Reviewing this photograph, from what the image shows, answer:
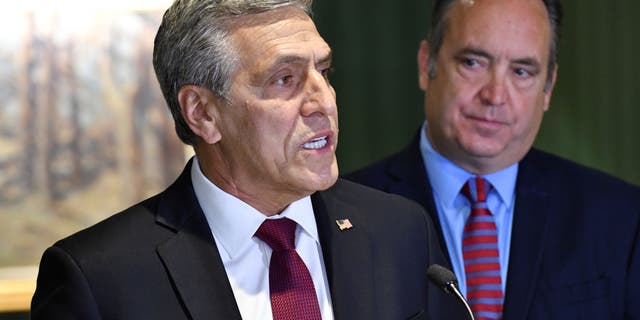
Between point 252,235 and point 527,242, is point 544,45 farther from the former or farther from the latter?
point 252,235

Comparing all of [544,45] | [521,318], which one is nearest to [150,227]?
[521,318]

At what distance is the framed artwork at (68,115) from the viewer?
147 inches

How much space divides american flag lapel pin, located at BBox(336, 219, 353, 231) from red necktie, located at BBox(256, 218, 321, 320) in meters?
0.10

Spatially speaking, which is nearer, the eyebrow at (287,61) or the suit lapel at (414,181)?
the eyebrow at (287,61)

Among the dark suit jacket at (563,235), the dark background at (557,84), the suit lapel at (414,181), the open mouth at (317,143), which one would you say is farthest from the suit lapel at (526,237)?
the dark background at (557,84)

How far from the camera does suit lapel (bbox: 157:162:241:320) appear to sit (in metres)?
2.01

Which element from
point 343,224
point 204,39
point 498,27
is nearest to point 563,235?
point 498,27

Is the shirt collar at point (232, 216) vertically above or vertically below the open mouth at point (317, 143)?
below

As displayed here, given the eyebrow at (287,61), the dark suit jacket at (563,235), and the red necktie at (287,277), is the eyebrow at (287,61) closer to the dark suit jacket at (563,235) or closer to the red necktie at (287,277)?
the red necktie at (287,277)

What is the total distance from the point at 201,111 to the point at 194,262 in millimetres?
297

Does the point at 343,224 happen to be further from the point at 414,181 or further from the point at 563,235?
the point at 563,235

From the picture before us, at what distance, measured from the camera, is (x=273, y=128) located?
207 cm

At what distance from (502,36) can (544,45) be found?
132 millimetres

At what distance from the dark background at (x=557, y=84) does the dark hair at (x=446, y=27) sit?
1.18 metres
